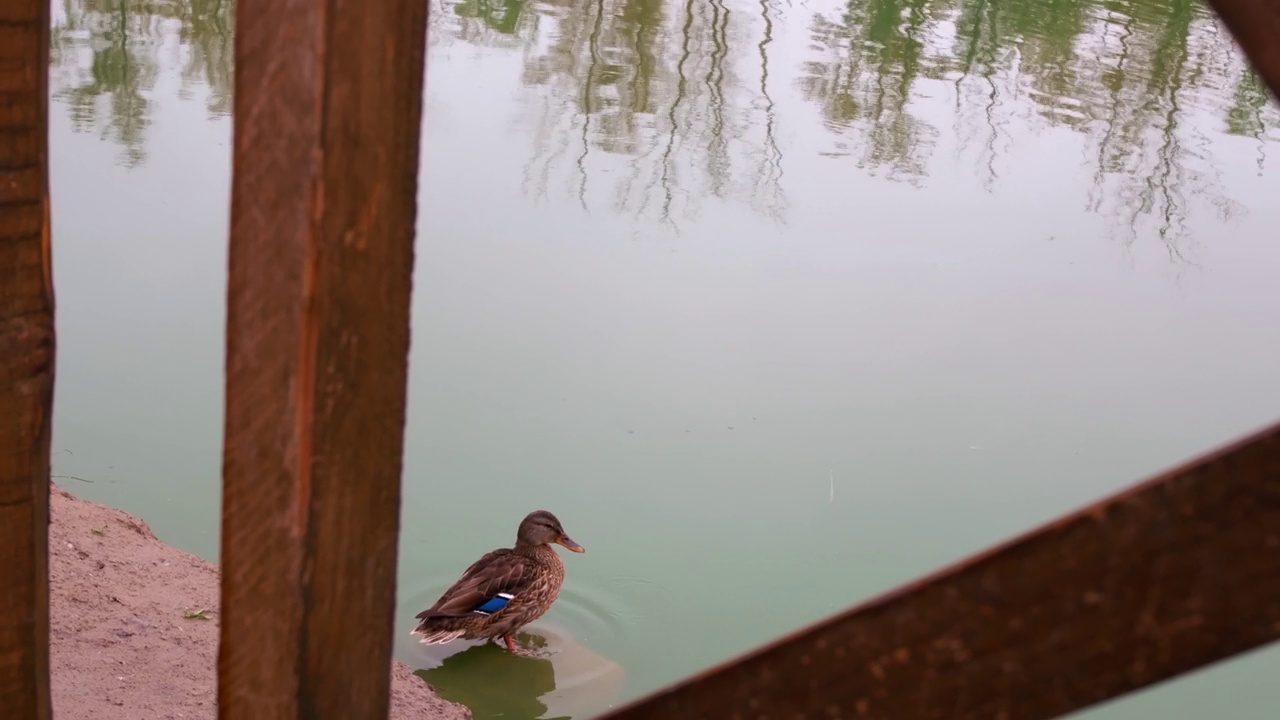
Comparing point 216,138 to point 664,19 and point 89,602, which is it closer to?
point 89,602

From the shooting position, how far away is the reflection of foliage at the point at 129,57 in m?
6.78

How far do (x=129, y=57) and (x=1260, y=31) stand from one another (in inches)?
322

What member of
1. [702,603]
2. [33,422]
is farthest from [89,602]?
[33,422]

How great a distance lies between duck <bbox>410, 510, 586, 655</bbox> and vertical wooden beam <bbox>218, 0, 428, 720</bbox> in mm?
2358

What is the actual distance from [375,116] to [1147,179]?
718 cm

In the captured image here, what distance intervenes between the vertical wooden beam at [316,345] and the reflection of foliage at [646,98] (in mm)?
5407

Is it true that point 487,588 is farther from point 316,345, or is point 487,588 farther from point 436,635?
point 316,345

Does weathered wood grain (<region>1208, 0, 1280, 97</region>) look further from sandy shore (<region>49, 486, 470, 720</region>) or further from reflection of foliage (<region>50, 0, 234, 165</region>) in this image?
reflection of foliage (<region>50, 0, 234, 165</region>)

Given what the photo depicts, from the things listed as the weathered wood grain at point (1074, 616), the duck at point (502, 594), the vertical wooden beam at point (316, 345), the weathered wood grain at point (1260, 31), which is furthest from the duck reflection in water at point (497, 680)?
the weathered wood grain at point (1260, 31)

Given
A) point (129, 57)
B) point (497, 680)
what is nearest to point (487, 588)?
point (497, 680)

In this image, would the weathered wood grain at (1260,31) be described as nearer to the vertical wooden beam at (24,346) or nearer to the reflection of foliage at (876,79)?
the vertical wooden beam at (24,346)

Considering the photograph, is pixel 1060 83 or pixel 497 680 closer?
pixel 497 680

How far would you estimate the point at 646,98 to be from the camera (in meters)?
8.45

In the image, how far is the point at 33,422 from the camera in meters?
0.96
